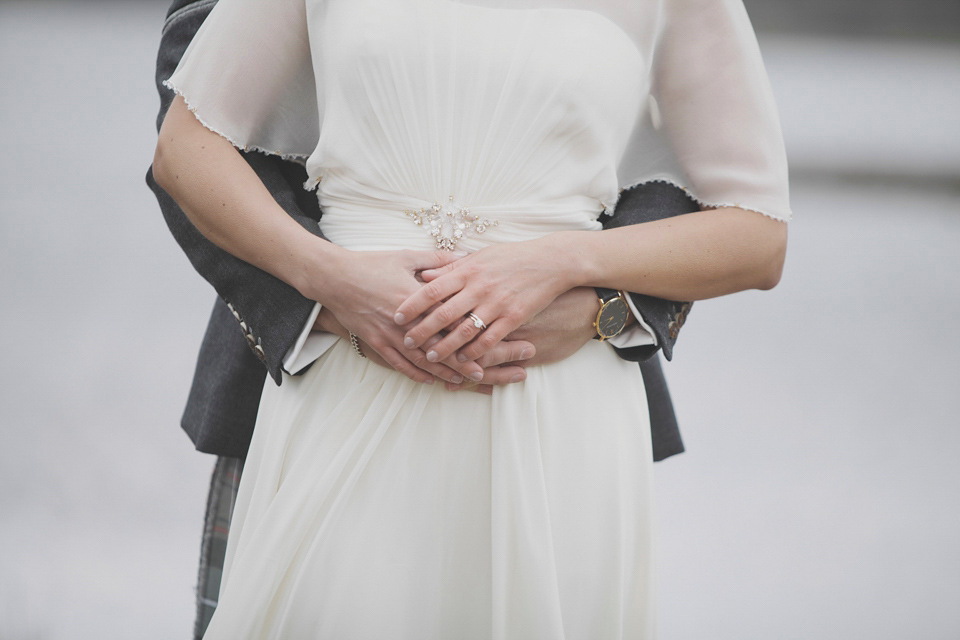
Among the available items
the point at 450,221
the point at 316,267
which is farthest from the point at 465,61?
the point at 316,267

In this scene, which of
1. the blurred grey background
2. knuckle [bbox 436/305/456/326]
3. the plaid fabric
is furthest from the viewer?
the blurred grey background

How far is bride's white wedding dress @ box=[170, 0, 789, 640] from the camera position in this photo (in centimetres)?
78

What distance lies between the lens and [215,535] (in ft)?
4.16

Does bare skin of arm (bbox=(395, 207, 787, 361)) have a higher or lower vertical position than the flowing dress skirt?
higher

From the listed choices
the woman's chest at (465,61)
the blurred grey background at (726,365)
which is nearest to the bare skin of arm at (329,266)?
the woman's chest at (465,61)

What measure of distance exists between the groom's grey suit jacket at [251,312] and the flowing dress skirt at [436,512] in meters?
0.07

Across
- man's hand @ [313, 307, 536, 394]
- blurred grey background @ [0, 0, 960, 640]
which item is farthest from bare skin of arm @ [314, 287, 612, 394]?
blurred grey background @ [0, 0, 960, 640]

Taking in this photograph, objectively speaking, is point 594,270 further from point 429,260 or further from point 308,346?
point 308,346

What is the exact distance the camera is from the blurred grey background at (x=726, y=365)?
2180mm

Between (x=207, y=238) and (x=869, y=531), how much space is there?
→ 251 centimetres

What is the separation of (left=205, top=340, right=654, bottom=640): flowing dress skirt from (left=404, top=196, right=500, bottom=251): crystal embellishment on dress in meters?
0.17

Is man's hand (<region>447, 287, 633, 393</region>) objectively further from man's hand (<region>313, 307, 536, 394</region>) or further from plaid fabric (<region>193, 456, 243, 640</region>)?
plaid fabric (<region>193, 456, 243, 640</region>)

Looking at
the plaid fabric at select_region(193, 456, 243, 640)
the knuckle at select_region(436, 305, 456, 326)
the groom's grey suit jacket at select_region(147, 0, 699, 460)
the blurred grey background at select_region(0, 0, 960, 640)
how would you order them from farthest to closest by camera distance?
the blurred grey background at select_region(0, 0, 960, 640) < the plaid fabric at select_region(193, 456, 243, 640) < the groom's grey suit jacket at select_region(147, 0, 699, 460) < the knuckle at select_region(436, 305, 456, 326)

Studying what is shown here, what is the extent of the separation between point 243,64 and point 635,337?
22.2 inches
